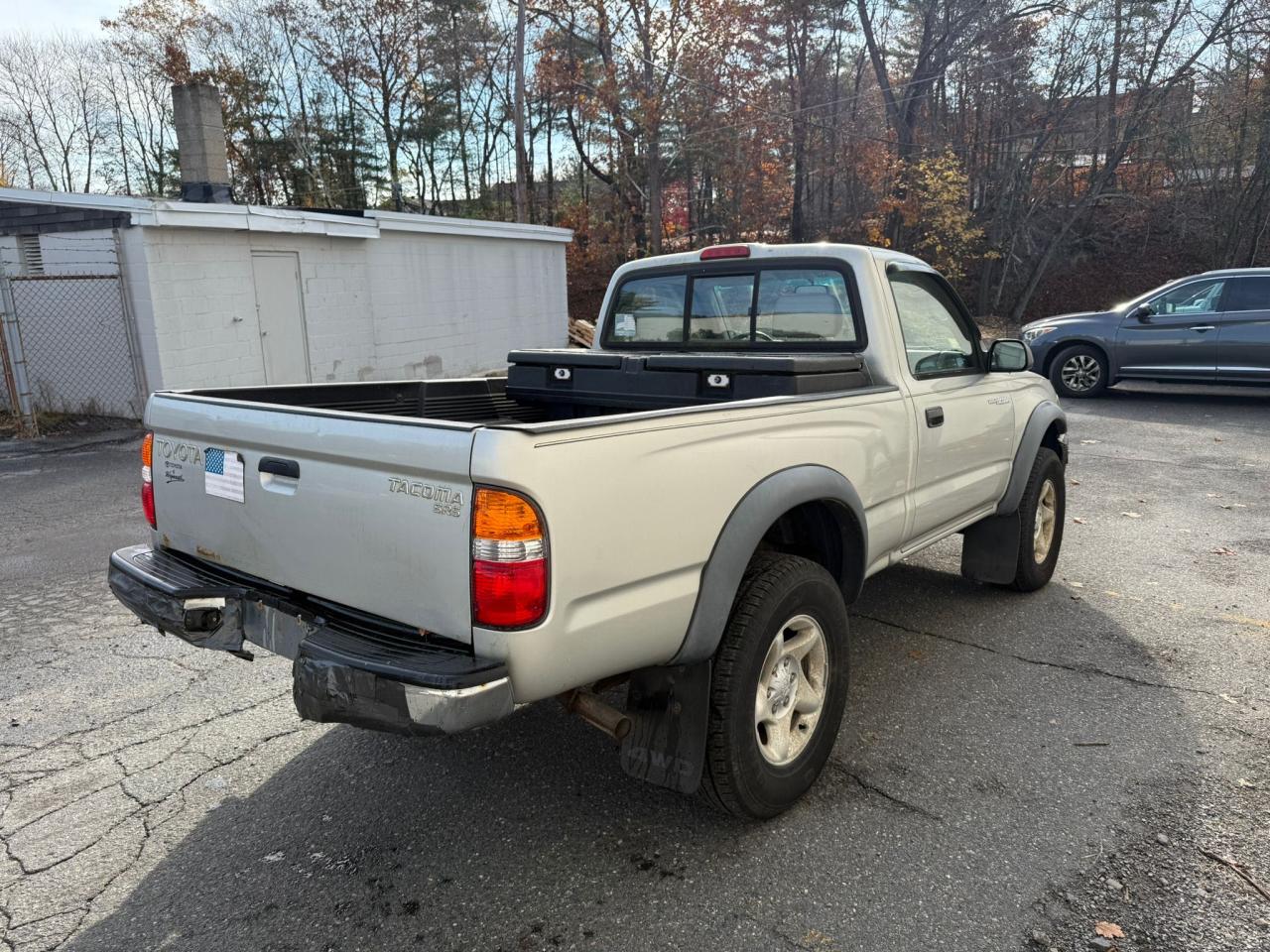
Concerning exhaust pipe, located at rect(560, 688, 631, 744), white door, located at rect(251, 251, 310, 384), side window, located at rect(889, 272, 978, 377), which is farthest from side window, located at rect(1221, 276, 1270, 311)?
white door, located at rect(251, 251, 310, 384)

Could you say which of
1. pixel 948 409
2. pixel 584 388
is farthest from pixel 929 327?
pixel 584 388

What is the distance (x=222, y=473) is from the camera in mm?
2869

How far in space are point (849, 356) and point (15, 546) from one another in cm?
595

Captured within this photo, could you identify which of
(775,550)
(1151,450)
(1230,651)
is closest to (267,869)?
(775,550)

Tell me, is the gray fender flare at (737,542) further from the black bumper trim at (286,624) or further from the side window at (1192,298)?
the side window at (1192,298)

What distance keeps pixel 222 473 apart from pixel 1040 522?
14.0 feet

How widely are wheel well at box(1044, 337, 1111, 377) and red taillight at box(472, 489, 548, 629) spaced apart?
42.1 feet

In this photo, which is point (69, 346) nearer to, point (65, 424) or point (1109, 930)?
point (65, 424)

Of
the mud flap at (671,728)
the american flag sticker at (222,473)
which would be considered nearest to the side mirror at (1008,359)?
the mud flap at (671,728)

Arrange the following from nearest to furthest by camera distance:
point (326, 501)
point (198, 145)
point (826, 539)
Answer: point (326, 501) < point (826, 539) < point (198, 145)

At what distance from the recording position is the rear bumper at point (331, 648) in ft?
7.06

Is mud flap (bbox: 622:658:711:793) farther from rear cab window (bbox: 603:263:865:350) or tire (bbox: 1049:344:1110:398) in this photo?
tire (bbox: 1049:344:1110:398)

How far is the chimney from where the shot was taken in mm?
12891

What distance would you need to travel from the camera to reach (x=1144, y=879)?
2.58m
